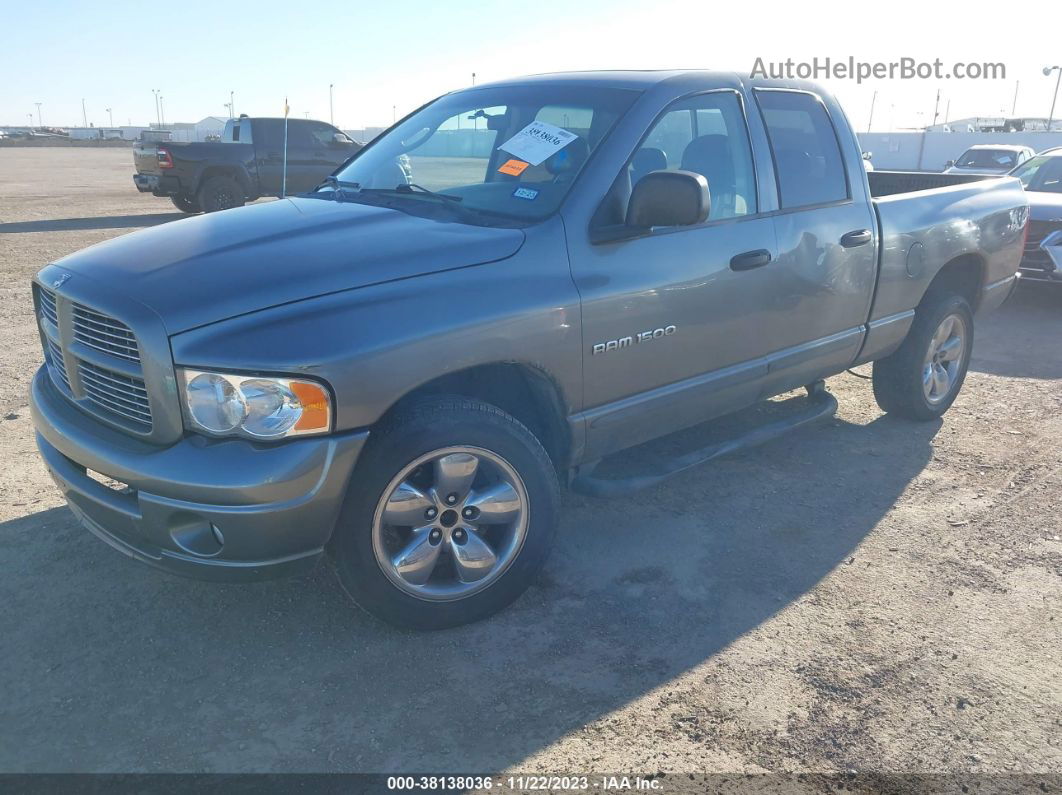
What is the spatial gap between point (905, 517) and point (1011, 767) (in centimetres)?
173

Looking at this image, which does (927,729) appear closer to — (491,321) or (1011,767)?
(1011,767)

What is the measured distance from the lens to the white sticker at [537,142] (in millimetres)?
3531

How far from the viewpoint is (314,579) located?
3486 mm

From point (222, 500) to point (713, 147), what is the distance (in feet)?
8.59

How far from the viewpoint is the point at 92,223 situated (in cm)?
1520

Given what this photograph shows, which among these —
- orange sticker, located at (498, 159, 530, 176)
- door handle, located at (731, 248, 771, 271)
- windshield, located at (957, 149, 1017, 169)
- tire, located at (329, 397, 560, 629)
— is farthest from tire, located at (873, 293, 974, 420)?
windshield, located at (957, 149, 1017, 169)

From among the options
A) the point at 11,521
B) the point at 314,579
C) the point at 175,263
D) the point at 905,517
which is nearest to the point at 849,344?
the point at 905,517

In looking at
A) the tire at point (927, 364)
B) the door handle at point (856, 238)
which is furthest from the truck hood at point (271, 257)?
the tire at point (927, 364)

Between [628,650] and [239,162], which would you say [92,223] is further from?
[628,650]

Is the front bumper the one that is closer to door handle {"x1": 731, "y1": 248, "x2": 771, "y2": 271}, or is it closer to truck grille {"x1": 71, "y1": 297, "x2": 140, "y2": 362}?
truck grille {"x1": 71, "y1": 297, "x2": 140, "y2": 362}

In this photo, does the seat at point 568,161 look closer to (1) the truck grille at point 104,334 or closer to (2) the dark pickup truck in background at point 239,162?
(1) the truck grille at point 104,334

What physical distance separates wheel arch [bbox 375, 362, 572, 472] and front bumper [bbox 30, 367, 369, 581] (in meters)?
0.53

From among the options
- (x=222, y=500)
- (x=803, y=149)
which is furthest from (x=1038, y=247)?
(x=222, y=500)

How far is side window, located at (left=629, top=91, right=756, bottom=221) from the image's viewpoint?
3.69 metres
